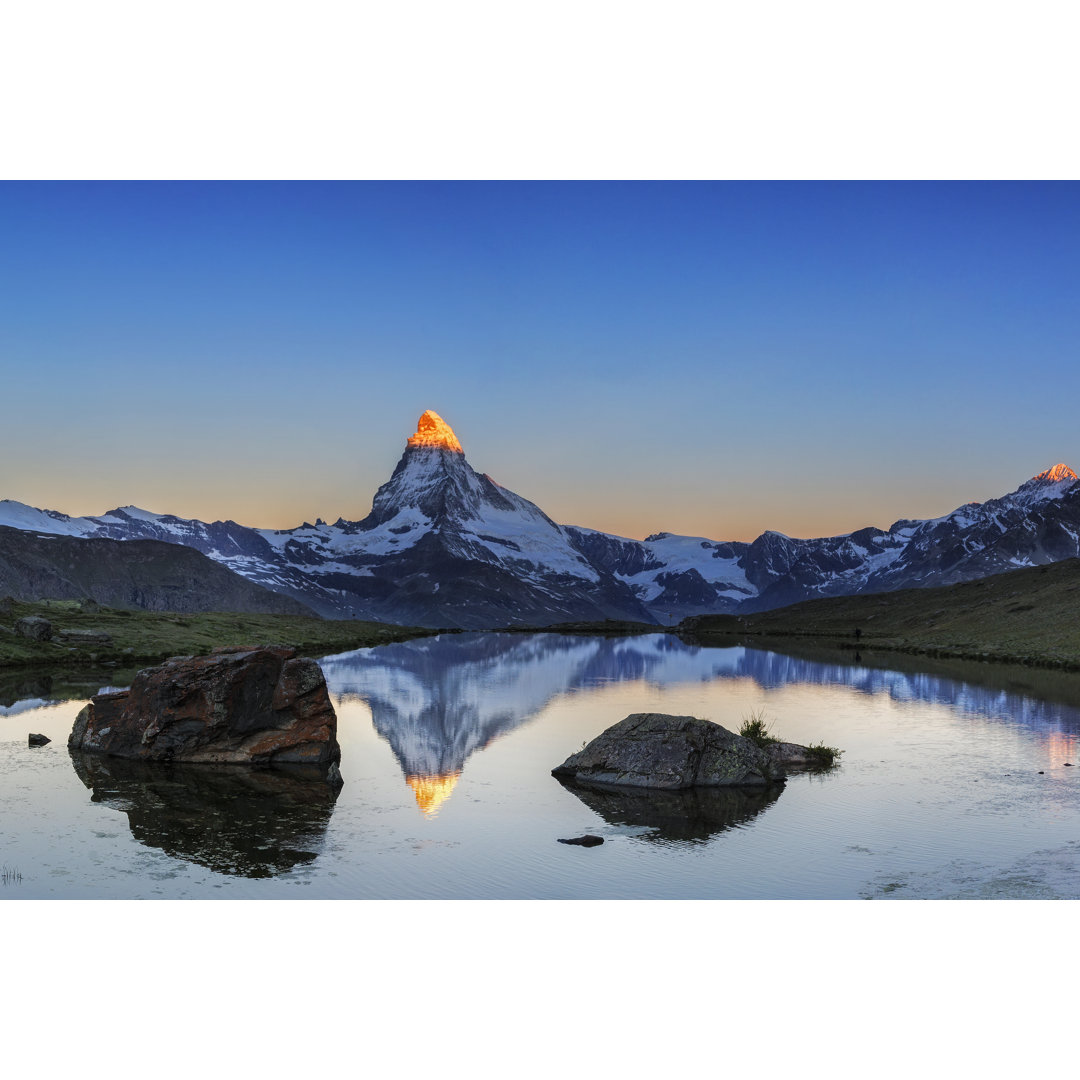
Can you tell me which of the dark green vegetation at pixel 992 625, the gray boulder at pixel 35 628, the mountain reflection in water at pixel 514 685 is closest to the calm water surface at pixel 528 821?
the mountain reflection in water at pixel 514 685

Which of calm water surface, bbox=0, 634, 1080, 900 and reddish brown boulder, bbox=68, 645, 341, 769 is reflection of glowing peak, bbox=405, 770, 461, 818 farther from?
reddish brown boulder, bbox=68, 645, 341, 769

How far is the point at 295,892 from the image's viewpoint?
2014 centimetres

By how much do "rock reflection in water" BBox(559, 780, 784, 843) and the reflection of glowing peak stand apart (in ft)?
12.5

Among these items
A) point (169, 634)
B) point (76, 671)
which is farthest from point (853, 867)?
point (169, 634)

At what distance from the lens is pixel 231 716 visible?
36.3 m

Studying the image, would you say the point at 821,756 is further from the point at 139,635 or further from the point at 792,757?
the point at 139,635

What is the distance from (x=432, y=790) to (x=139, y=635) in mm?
73639

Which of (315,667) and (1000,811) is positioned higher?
(315,667)

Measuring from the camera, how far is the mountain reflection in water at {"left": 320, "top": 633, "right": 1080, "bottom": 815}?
4362cm

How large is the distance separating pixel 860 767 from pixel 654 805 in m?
11.4

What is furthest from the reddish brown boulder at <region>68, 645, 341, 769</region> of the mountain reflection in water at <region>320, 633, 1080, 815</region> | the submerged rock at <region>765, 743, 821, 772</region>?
the submerged rock at <region>765, 743, 821, 772</region>

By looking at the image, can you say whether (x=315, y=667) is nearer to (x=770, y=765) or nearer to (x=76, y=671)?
(x=770, y=765)

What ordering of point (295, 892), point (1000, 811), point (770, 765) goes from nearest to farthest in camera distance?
point (295, 892) → point (1000, 811) → point (770, 765)

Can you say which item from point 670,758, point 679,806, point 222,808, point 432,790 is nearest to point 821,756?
point 670,758
